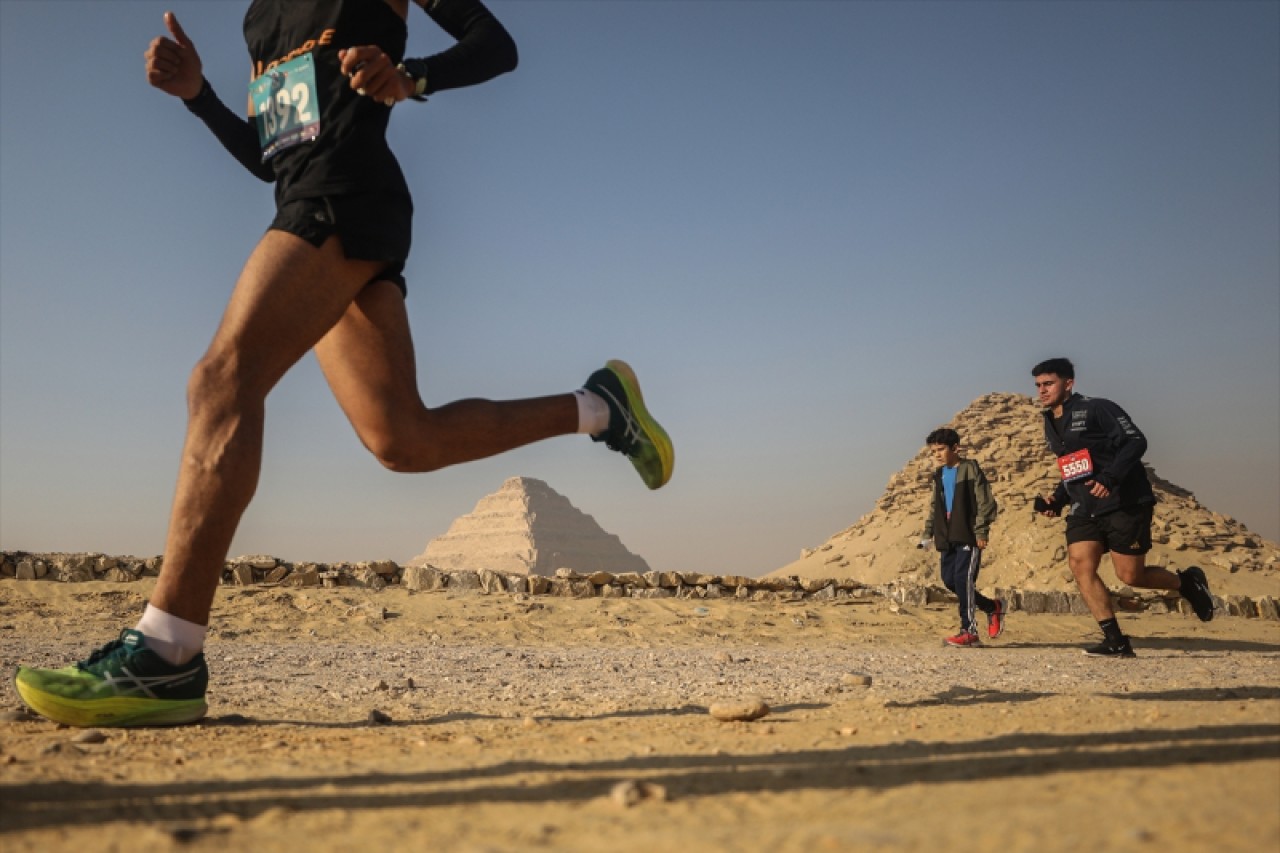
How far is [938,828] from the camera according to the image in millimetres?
1543

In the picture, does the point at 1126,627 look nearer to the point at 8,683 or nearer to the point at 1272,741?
the point at 1272,741

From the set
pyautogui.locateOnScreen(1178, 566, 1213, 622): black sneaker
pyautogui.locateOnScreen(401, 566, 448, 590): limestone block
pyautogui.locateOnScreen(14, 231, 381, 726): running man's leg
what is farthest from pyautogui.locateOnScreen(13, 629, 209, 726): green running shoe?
pyautogui.locateOnScreen(401, 566, 448, 590): limestone block

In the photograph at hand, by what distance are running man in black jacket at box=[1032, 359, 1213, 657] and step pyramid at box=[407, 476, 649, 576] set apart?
139743 millimetres

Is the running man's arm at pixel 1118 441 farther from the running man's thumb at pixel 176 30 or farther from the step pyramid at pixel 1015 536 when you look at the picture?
the step pyramid at pixel 1015 536

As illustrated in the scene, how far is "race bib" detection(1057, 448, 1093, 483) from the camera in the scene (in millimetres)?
7109

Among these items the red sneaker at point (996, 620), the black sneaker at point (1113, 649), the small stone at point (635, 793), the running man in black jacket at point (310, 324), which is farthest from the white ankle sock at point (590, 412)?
the red sneaker at point (996, 620)

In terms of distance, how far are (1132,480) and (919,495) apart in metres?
23.4

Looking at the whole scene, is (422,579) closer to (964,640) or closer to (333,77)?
(964,640)

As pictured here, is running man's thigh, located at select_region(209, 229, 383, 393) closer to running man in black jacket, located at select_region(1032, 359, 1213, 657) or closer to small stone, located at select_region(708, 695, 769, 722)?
small stone, located at select_region(708, 695, 769, 722)

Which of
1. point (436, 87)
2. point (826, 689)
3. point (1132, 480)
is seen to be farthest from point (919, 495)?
point (436, 87)

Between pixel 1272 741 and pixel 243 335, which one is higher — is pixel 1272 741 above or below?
below

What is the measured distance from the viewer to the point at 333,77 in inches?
114

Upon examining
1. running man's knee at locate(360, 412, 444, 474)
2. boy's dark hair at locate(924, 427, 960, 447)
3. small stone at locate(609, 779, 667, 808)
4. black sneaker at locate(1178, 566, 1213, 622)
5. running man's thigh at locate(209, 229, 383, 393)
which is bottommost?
small stone at locate(609, 779, 667, 808)

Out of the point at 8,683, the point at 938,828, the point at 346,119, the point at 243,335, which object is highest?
the point at 346,119
